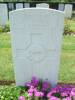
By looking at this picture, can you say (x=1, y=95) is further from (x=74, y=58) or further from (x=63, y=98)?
(x=74, y=58)

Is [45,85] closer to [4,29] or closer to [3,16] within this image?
[4,29]

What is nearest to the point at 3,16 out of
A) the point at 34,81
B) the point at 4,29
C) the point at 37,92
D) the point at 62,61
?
the point at 4,29

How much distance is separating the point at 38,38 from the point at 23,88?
97 centimetres

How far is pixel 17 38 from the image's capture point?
4.49 metres

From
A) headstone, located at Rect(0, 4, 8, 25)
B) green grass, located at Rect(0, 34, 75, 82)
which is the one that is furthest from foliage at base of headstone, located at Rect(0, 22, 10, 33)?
green grass, located at Rect(0, 34, 75, 82)

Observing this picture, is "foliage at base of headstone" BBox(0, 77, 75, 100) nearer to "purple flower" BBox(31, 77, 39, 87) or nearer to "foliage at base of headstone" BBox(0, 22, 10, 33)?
"purple flower" BBox(31, 77, 39, 87)

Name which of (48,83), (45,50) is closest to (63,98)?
(48,83)

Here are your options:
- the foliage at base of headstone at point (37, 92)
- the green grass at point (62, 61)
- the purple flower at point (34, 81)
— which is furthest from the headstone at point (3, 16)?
the purple flower at point (34, 81)

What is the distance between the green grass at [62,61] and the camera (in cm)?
605

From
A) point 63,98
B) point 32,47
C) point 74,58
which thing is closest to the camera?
point 63,98

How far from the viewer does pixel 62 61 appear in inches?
285

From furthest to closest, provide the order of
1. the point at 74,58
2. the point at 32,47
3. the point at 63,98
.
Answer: the point at 74,58
the point at 32,47
the point at 63,98

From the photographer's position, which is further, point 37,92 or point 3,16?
point 3,16

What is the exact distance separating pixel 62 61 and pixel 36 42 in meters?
2.78
